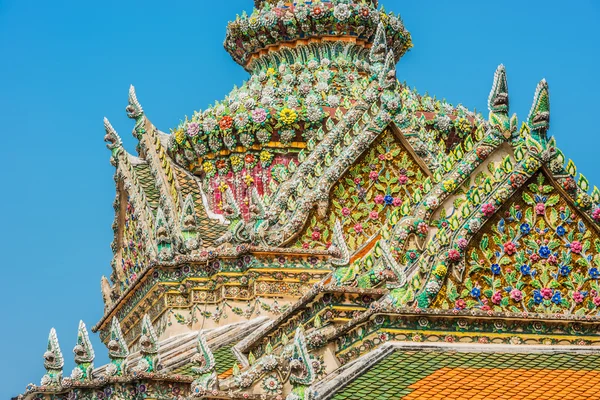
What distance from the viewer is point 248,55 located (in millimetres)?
28328

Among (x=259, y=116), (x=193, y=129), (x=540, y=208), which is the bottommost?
(x=540, y=208)

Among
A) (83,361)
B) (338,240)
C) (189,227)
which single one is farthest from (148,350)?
(189,227)

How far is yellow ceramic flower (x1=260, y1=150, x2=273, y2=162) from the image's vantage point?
26.6 metres

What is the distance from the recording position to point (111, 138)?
28188 mm

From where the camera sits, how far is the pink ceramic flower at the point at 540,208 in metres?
18.8

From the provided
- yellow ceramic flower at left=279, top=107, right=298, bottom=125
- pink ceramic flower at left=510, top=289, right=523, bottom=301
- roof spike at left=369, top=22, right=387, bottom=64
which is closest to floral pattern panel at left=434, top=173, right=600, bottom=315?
pink ceramic flower at left=510, top=289, right=523, bottom=301

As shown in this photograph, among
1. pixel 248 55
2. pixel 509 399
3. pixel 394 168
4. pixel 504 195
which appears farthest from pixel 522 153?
pixel 248 55

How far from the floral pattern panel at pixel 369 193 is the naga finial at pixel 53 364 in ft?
12.2

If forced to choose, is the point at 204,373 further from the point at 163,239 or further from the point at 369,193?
the point at 163,239

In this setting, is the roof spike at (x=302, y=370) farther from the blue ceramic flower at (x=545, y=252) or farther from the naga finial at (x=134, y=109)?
the naga finial at (x=134, y=109)

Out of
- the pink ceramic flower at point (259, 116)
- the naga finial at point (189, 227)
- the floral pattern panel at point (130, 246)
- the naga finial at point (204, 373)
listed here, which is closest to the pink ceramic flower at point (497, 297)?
the naga finial at point (204, 373)

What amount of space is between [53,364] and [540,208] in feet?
20.9

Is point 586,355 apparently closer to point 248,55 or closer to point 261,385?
point 261,385

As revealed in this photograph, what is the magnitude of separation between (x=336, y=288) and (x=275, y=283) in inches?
196
